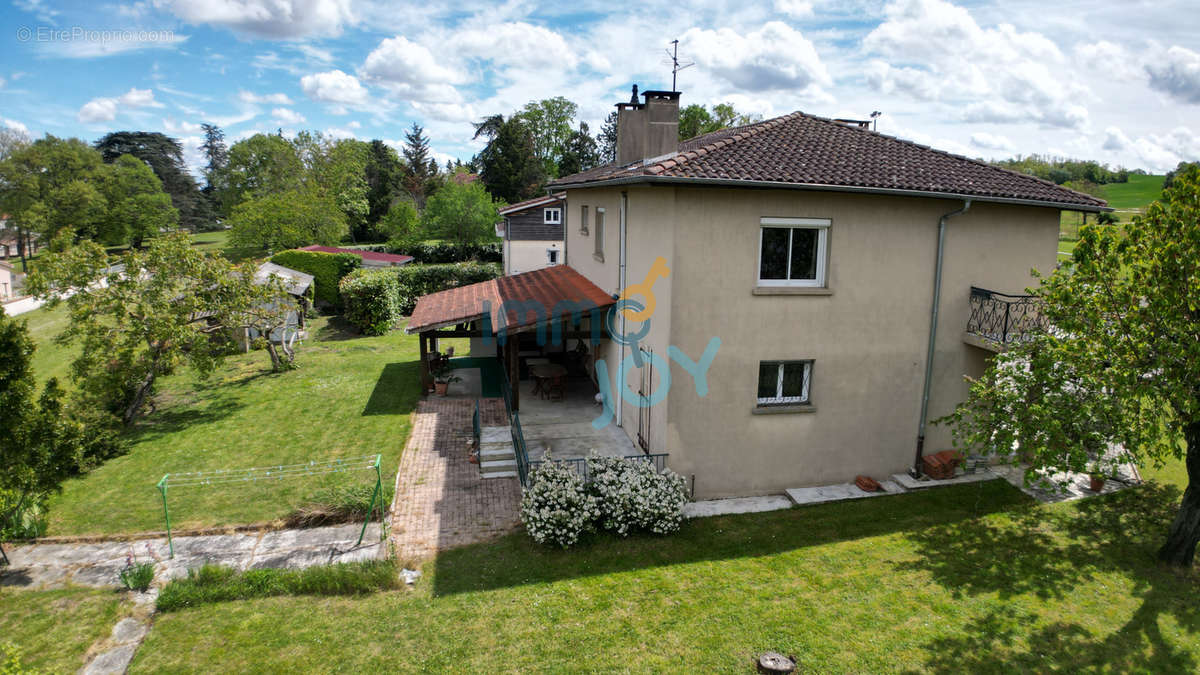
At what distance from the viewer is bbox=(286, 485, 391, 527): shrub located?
1200cm

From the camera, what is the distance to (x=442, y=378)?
20.1m

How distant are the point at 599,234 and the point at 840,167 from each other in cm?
647

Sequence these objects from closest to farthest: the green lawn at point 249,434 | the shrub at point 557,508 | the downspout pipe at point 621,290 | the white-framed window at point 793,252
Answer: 1. the shrub at point 557,508
2. the white-framed window at point 793,252
3. the green lawn at point 249,434
4. the downspout pipe at point 621,290

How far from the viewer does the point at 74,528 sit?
12.2 m

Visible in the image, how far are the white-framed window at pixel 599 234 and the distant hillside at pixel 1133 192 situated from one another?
45651 mm

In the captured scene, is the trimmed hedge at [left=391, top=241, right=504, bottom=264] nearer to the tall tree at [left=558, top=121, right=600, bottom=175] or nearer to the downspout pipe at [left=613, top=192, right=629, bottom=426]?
the tall tree at [left=558, top=121, right=600, bottom=175]

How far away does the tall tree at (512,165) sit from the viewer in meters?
67.1

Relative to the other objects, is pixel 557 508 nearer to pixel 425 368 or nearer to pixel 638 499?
pixel 638 499

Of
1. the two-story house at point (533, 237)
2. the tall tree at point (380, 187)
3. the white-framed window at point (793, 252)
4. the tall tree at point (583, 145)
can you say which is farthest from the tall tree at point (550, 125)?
the white-framed window at point (793, 252)

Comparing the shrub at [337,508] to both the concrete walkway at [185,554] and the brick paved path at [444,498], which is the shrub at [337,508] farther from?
the brick paved path at [444,498]

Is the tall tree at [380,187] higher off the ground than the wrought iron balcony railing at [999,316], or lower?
higher

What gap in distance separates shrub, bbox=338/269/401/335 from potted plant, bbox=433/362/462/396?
10.2m

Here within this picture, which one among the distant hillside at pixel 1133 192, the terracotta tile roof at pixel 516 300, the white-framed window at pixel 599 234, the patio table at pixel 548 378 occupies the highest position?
the distant hillside at pixel 1133 192

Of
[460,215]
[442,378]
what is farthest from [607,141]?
[442,378]
